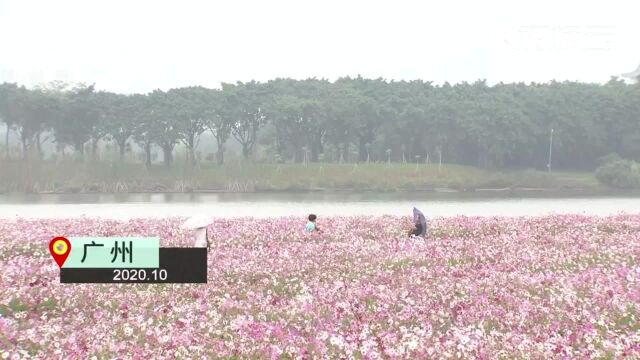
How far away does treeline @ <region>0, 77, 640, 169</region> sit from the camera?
80125 mm

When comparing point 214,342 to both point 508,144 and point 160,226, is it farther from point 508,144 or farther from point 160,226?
point 508,144

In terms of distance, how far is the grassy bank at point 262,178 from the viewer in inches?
2739

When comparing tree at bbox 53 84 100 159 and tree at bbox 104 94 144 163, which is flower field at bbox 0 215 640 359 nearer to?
tree at bbox 104 94 144 163

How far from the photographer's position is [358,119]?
84.2 meters

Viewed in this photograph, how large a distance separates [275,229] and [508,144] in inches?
2858

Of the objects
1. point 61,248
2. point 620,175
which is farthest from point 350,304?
point 620,175

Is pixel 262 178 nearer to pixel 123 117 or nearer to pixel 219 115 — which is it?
pixel 219 115

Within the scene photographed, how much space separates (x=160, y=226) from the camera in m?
17.9

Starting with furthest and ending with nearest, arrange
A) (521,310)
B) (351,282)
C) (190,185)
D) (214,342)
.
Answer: (190,185)
(351,282)
(521,310)
(214,342)

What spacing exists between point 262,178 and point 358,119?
17721 mm

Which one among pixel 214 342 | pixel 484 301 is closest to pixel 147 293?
pixel 214 342

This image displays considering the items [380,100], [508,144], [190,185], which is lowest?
[190,185]

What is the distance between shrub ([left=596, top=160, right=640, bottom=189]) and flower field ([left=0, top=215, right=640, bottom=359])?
222ft

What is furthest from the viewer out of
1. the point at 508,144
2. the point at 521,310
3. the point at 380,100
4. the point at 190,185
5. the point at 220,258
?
the point at 380,100
